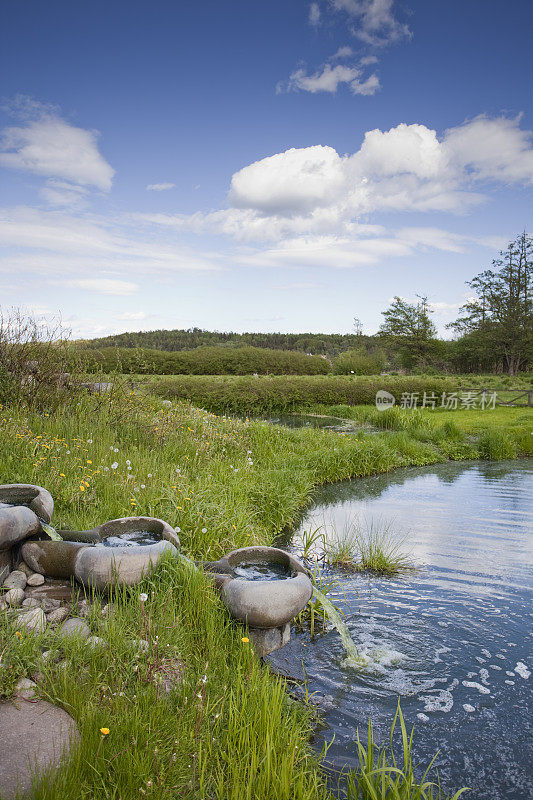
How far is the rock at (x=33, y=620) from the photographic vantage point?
2423 millimetres

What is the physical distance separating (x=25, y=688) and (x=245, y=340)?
105ft

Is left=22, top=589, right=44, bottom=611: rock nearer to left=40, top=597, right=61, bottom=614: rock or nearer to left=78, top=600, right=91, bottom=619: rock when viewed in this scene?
left=40, top=597, right=61, bottom=614: rock

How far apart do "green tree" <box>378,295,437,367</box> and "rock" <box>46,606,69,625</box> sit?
3082cm

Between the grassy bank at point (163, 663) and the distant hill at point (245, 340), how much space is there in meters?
21.4

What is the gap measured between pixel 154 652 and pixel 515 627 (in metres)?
2.83

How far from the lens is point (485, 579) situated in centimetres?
461

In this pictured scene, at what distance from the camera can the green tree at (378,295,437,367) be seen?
3189cm

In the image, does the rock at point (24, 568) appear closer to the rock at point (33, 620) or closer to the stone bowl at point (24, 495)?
the stone bowl at point (24, 495)

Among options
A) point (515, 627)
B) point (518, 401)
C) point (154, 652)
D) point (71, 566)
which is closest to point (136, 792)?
point (154, 652)

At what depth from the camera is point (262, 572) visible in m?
3.40

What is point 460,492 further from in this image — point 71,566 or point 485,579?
point 71,566

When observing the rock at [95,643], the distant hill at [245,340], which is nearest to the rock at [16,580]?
the rock at [95,643]

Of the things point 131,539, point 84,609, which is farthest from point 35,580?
point 131,539

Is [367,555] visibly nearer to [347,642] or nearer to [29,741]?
[347,642]
